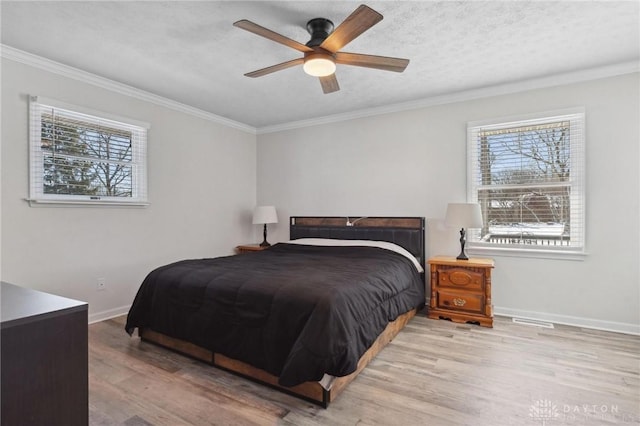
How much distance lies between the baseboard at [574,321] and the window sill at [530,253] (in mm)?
583

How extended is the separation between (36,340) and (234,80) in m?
3.02

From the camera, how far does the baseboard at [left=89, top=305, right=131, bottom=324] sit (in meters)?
3.31

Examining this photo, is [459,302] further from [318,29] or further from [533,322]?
[318,29]

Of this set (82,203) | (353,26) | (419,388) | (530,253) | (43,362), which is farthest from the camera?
(530,253)

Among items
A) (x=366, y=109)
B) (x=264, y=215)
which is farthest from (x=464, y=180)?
(x=264, y=215)

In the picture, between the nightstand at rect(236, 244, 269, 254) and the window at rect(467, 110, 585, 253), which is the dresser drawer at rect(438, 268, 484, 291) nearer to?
the window at rect(467, 110, 585, 253)

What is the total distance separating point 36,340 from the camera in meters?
0.94

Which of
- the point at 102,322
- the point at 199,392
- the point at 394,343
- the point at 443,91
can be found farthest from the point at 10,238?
the point at 443,91

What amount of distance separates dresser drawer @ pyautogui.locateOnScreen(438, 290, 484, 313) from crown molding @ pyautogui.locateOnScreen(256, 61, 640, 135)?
217 centimetres

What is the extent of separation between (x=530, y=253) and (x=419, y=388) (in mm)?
2175

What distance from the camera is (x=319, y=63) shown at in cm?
234

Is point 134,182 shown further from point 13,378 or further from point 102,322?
point 13,378

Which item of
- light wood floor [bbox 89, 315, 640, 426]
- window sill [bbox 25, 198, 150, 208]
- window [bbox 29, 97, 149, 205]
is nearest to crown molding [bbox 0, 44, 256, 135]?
window [bbox 29, 97, 149, 205]

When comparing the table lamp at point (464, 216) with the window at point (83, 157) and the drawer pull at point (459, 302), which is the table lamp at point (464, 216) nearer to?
the drawer pull at point (459, 302)
